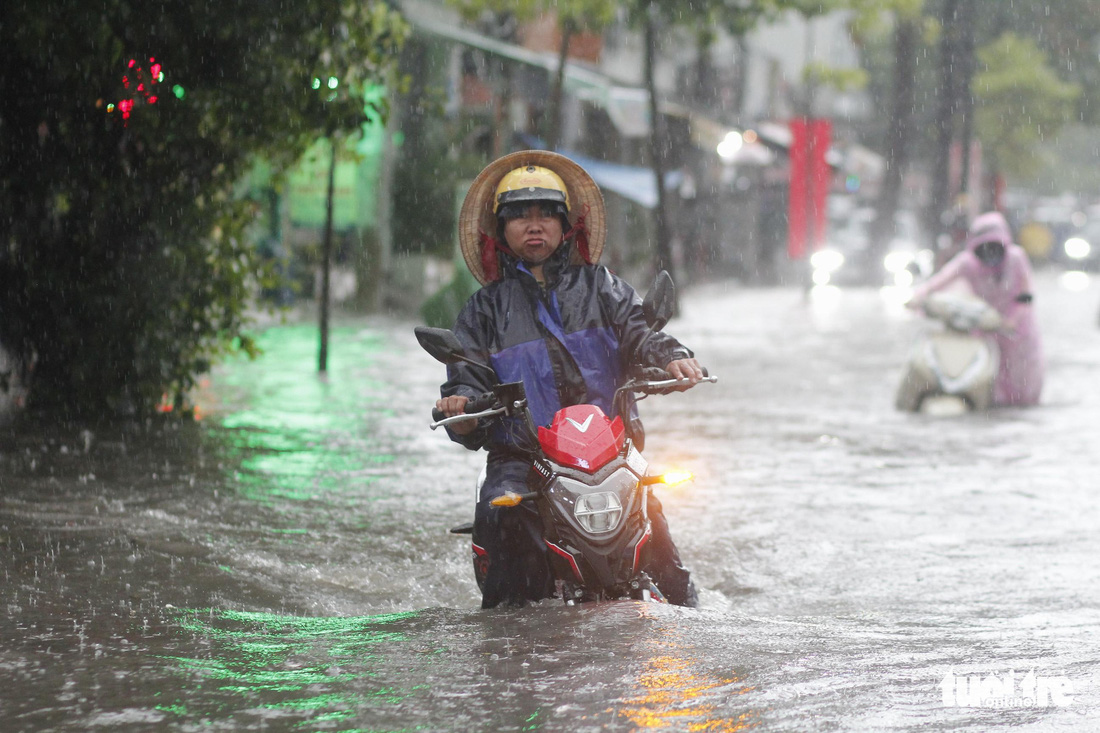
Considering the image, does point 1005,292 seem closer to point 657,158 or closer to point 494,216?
point 494,216

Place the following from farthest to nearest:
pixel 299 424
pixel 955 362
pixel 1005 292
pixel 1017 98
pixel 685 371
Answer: pixel 1017 98, pixel 1005 292, pixel 955 362, pixel 299 424, pixel 685 371

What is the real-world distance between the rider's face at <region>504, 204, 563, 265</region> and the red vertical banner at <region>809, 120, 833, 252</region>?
96.6 feet

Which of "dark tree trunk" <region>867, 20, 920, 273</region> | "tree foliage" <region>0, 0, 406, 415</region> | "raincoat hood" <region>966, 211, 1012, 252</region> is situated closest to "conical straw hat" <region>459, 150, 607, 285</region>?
"tree foliage" <region>0, 0, 406, 415</region>

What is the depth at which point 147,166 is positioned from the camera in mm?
10461

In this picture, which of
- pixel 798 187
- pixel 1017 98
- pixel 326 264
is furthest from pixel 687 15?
pixel 1017 98

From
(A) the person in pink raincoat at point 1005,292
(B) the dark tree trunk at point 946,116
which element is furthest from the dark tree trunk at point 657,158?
(B) the dark tree trunk at point 946,116

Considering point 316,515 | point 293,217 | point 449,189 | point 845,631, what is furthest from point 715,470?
point 449,189

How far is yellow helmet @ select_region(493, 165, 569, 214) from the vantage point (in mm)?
5434

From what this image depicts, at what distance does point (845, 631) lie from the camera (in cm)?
570

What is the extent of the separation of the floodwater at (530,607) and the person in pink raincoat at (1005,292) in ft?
0.97

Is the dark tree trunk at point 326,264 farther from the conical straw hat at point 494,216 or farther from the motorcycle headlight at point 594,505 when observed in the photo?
the motorcycle headlight at point 594,505

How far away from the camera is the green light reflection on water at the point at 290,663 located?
446 cm

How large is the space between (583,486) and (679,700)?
76cm

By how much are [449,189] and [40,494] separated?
704 inches
